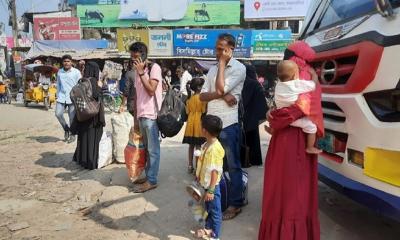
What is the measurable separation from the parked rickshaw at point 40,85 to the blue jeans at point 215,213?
1470cm

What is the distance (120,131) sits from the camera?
6121mm

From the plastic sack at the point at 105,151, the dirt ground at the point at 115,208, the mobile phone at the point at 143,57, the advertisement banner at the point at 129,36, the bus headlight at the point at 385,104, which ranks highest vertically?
the advertisement banner at the point at 129,36

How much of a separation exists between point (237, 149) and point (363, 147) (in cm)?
136

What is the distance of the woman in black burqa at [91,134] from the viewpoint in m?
5.98

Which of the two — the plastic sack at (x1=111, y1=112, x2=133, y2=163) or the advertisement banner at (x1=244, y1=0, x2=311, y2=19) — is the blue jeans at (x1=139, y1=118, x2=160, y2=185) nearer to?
the plastic sack at (x1=111, y1=112, x2=133, y2=163)

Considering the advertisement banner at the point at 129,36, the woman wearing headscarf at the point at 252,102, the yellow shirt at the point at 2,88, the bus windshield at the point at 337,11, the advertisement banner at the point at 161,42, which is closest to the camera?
the bus windshield at the point at 337,11

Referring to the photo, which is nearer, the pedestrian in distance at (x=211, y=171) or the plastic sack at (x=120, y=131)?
the pedestrian in distance at (x=211, y=171)

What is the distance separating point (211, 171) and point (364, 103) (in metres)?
1.30

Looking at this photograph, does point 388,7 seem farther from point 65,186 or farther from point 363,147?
point 65,186

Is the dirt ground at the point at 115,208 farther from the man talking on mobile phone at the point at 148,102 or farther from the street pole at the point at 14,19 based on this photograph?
the street pole at the point at 14,19

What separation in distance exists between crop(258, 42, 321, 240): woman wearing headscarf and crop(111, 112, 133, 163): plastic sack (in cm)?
347

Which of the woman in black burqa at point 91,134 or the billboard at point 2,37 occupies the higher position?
the billboard at point 2,37

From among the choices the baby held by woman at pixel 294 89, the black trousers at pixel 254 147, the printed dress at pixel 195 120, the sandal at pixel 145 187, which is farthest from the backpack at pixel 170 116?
the baby held by woman at pixel 294 89

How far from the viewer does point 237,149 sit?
3.89 m
